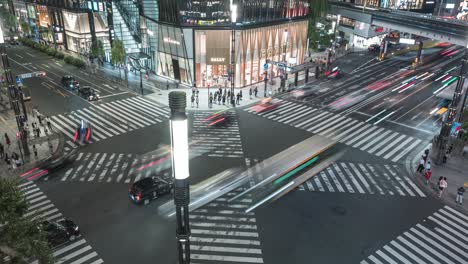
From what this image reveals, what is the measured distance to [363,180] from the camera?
1086 inches

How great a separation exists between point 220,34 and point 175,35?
Result: 6.89 m

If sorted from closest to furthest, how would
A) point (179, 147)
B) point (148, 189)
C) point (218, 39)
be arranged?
point (179, 147) < point (148, 189) < point (218, 39)

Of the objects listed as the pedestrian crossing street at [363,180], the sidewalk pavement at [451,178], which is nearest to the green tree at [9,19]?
the pedestrian crossing street at [363,180]

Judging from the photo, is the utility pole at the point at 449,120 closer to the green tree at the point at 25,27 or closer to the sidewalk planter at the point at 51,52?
the sidewalk planter at the point at 51,52

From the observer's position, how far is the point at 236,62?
168ft

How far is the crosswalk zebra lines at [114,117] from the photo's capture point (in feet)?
120

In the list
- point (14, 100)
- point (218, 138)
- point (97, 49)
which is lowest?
point (218, 138)

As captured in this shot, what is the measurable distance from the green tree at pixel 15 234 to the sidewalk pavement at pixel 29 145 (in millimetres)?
17113

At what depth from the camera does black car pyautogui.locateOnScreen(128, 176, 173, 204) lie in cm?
2375

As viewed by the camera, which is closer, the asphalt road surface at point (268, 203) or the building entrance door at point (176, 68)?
the asphalt road surface at point (268, 203)

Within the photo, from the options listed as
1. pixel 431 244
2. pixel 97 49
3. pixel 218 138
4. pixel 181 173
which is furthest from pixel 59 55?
pixel 181 173

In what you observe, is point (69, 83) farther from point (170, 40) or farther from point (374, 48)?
point (374, 48)

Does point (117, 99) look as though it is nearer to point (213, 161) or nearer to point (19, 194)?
point (213, 161)

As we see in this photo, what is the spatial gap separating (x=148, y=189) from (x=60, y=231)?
6.03 metres
